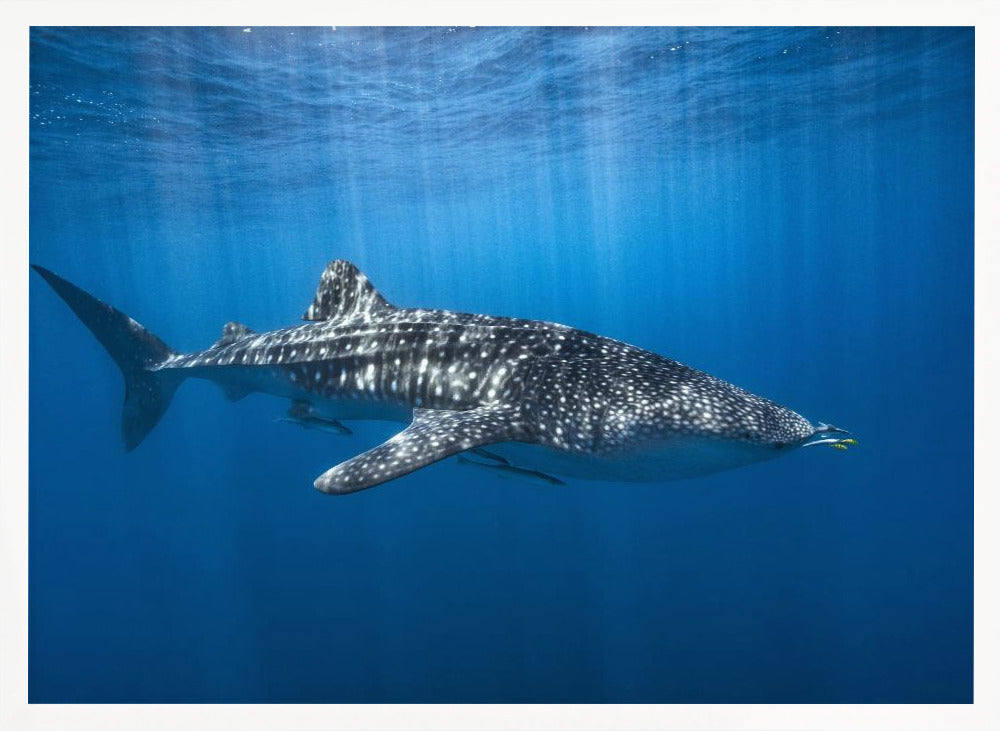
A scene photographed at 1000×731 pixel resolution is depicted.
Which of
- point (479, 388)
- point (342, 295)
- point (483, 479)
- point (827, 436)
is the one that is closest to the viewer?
point (827, 436)

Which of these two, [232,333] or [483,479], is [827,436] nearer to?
[232,333]

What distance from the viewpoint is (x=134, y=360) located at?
778 cm

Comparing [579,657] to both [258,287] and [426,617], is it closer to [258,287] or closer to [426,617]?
[426,617]

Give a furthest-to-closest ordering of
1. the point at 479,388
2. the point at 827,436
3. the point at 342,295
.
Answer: the point at 342,295
the point at 479,388
the point at 827,436

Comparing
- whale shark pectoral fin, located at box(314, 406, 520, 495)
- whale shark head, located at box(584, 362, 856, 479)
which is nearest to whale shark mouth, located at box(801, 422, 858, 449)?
whale shark head, located at box(584, 362, 856, 479)

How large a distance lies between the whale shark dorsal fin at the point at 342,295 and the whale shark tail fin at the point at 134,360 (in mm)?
2249

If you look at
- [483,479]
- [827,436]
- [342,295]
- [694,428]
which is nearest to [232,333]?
[342,295]

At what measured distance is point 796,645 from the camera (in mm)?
10117
